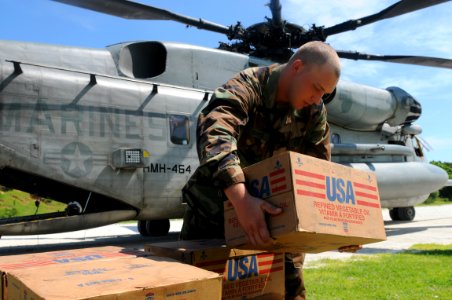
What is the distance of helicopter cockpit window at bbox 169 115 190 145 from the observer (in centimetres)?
663

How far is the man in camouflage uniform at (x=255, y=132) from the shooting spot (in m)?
1.79

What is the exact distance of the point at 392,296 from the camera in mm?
3689

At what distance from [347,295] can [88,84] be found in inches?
169

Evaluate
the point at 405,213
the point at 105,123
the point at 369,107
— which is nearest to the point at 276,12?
the point at 369,107

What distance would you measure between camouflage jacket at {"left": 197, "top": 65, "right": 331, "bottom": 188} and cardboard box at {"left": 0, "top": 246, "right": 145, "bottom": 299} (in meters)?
0.56

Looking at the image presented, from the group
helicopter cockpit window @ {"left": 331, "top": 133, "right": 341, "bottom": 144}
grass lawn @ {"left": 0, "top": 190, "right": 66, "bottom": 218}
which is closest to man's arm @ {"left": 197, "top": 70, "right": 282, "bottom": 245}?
helicopter cockpit window @ {"left": 331, "top": 133, "right": 341, "bottom": 144}

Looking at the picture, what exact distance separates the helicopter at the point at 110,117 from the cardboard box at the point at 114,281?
13.8 ft

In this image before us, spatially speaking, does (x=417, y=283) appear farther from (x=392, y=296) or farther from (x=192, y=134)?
(x=192, y=134)

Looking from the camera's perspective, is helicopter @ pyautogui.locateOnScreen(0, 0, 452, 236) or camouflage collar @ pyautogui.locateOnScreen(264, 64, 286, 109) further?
helicopter @ pyautogui.locateOnScreen(0, 0, 452, 236)

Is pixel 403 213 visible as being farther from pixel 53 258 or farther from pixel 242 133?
pixel 53 258

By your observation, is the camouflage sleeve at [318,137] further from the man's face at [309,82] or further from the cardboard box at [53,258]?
the cardboard box at [53,258]

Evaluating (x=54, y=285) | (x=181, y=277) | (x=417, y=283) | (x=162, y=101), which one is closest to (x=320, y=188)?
(x=181, y=277)

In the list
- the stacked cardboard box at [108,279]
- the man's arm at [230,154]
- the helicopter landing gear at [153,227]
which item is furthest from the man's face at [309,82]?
the helicopter landing gear at [153,227]

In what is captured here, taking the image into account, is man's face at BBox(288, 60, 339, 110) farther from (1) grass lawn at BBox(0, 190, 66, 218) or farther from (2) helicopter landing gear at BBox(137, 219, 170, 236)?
(1) grass lawn at BBox(0, 190, 66, 218)
